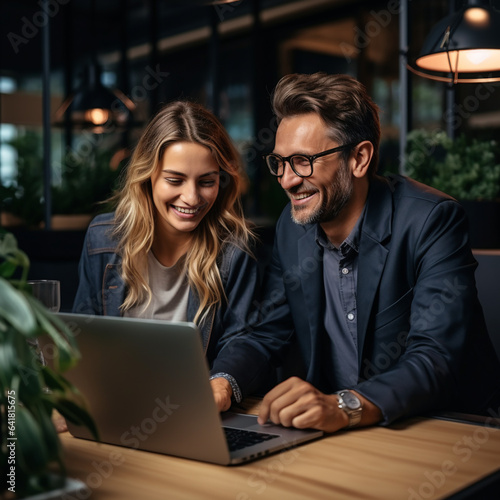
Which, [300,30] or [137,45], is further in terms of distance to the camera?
[137,45]

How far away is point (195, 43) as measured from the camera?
26.6ft

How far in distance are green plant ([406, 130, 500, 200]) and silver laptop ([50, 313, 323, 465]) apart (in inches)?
93.5

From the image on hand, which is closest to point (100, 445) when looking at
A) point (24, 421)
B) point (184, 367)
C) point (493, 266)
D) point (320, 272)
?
point (184, 367)

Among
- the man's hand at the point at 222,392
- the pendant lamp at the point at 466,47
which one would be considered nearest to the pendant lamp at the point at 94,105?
the pendant lamp at the point at 466,47

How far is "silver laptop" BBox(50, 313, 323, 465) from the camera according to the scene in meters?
1.04

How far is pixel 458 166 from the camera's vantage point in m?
3.36

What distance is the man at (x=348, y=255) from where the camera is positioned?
1772 millimetres

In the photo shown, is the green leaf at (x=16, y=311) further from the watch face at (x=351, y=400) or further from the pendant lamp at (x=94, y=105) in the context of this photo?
the pendant lamp at (x=94, y=105)

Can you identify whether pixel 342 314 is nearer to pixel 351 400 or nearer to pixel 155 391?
pixel 351 400

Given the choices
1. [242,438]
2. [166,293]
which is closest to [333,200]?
[166,293]

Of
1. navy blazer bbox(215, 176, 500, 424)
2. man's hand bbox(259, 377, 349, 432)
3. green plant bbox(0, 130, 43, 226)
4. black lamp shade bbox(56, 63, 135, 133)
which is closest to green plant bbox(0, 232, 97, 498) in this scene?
man's hand bbox(259, 377, 349, 432)

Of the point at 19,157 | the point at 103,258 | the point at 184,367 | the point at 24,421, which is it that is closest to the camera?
the point at 24,421

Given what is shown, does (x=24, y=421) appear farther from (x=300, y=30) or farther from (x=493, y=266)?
(x=300, y=30)

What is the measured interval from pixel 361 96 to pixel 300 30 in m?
6.17
